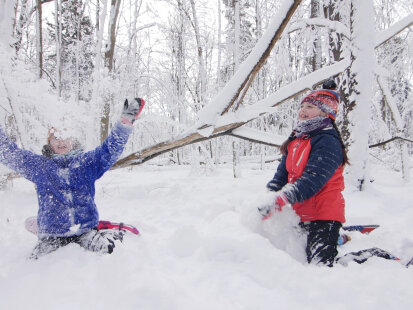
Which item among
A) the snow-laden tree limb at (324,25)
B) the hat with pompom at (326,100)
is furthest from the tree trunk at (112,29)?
the hat with pompom at (326,100)

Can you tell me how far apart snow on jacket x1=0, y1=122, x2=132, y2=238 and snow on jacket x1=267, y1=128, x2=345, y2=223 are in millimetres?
1410

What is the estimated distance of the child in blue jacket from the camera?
220 cm

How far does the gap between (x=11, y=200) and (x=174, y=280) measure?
13.6 ft

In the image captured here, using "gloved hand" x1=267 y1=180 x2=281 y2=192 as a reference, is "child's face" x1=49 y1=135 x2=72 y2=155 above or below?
above

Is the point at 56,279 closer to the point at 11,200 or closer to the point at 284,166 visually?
the point at 284,166

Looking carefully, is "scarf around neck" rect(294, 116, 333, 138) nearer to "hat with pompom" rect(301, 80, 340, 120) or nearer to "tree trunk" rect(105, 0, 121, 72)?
"hat with pompom" rect(301, 80, 340, 120)

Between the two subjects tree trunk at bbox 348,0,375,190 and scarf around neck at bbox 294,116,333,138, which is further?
tree trunk at bbox 348,0,375,190

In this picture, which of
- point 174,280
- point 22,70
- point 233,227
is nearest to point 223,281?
point 174,280

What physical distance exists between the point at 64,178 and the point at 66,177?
0.02m

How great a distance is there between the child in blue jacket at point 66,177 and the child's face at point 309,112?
4.34 ft

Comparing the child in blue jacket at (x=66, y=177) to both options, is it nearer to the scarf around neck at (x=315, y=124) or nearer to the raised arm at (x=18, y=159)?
the raised arm at (x=18, y=159)

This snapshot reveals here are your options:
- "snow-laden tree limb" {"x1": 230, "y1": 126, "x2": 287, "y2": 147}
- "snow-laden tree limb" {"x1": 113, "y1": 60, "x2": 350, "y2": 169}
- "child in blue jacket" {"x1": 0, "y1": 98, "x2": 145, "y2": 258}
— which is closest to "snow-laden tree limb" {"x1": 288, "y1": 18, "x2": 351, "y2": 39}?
"snow-laden tree limb" {"x1": 113, "y1": 60, "x2": 350, "y2": 169}

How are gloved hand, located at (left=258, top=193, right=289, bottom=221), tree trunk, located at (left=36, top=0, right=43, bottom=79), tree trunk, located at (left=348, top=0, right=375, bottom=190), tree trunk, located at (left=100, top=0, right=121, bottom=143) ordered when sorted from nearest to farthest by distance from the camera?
gloved hand, located at (left=258, top=193, right=289, bottom=221) → tree trunk, located at (left=348, top=0, right=375, bottom=190) → tree trunk, located at (left=36, top=0, right=43, bottom=79) → tree trunk, located at (left=100, top=0, right=121, bottom=143)

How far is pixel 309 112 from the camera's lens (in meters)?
2.13
